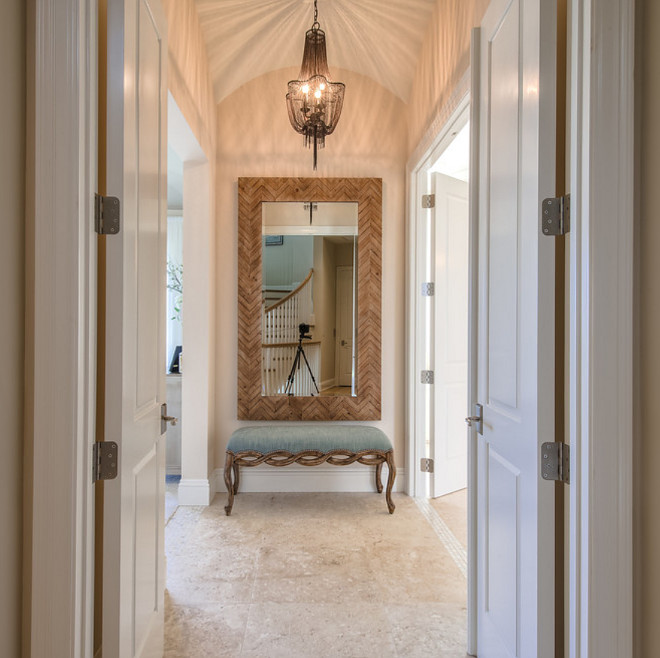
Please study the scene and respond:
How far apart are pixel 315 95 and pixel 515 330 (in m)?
1.80

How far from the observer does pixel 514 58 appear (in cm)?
146

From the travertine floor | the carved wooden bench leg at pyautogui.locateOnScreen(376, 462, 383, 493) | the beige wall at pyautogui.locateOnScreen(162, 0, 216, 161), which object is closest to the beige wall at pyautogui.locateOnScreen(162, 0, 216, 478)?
the beige wall at pyautogui.locateOnScreen(162, 0, 216, 161)

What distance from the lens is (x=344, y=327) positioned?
12.0 ft

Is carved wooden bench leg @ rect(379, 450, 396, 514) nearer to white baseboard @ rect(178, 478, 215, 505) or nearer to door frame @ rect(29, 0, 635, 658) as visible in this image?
white baseboard @ rect(178, 478, 215, 505)

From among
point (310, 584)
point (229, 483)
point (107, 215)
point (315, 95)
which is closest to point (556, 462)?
point (107, 215)

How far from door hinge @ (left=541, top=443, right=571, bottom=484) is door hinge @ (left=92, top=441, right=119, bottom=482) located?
42.7 inches

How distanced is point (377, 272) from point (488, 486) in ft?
7.28

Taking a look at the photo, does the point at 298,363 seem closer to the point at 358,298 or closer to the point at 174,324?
the point at 358,298

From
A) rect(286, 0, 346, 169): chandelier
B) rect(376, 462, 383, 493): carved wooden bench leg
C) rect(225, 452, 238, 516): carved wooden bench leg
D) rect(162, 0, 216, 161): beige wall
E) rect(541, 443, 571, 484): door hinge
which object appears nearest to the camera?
rect(541, 443, 571, 484): door hinge

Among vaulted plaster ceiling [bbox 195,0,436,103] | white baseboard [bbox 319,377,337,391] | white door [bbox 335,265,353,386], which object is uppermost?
vaulted plaster ceiling [bbox 195,0,436,103]
